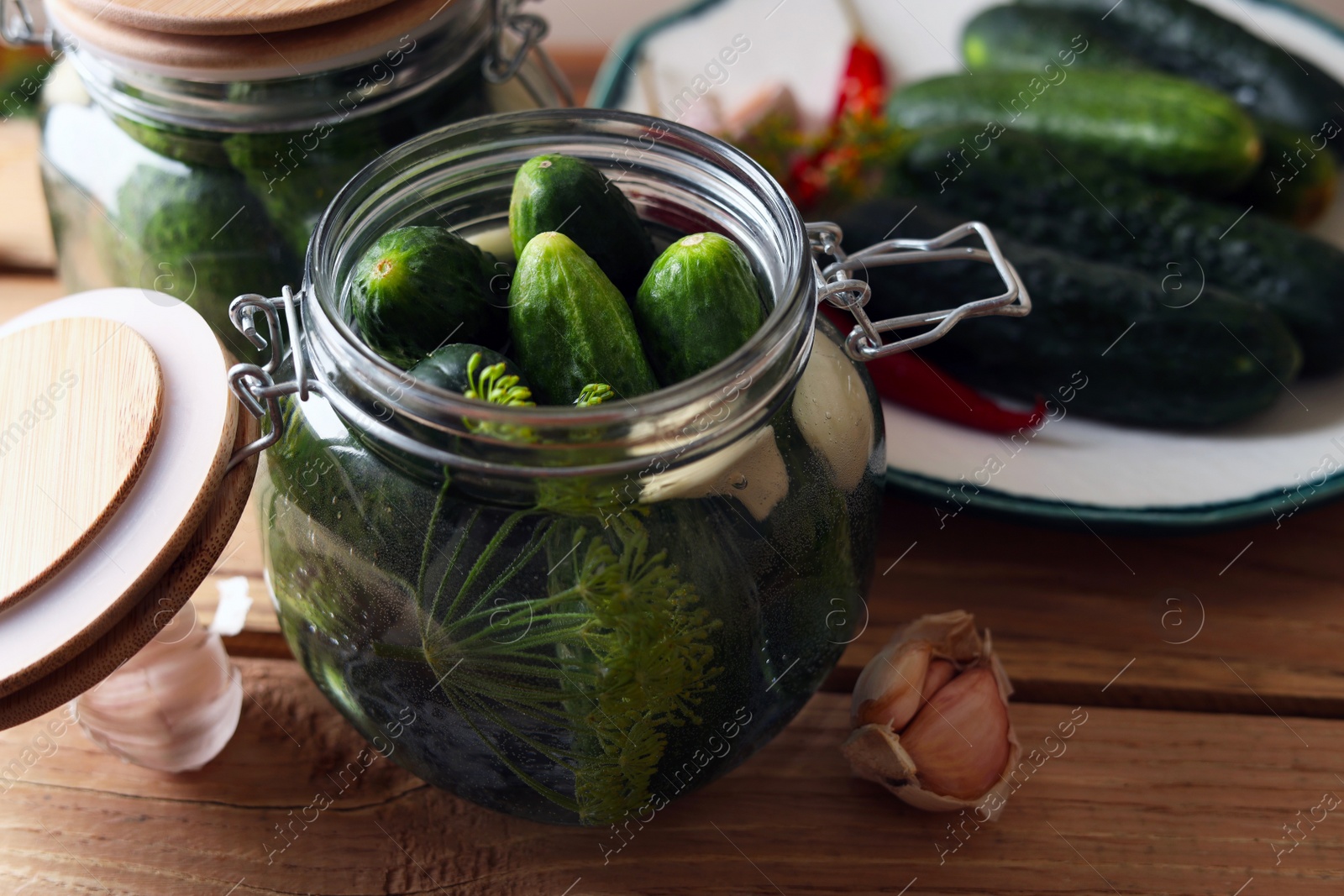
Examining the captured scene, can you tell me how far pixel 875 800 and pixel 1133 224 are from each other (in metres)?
0.62

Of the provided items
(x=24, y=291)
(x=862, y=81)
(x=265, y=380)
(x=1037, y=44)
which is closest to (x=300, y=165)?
(x=265, y=380)

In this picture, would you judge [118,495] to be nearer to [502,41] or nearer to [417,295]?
[417,295]

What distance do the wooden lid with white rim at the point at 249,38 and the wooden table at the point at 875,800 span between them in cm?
36

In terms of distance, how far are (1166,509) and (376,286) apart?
0.55 metres

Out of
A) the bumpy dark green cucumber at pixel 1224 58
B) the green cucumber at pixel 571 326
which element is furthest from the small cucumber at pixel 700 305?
the bumpy dark green cucumber at pixel 1224 58

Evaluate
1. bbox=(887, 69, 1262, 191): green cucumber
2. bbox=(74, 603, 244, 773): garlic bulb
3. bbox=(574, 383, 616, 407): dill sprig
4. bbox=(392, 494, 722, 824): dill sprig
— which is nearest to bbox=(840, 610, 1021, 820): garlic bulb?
bbox=(392, 494, 722, 824): dill sprig

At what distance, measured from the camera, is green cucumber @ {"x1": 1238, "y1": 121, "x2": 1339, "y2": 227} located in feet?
3.59

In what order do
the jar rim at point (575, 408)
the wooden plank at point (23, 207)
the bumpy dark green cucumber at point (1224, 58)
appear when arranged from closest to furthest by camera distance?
1. the jar rim at point (575, 408)
2. the wooden plank at point (23, 207)
3. the bumpy dark green cucumber at point (1224, 58)

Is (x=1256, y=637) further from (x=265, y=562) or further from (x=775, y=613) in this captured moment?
(x=265, y=562)

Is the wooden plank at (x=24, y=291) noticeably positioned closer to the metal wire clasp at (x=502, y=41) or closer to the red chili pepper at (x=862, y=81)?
the metal wire clasp at (x=502, y=41)

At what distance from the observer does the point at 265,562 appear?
24.5 inches

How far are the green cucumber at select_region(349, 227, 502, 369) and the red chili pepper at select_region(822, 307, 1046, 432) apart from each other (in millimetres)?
454

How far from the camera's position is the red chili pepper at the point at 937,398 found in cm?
93

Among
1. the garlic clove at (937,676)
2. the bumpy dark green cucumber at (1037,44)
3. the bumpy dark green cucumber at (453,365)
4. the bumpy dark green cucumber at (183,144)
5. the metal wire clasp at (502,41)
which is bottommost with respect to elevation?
the garlic clove at (937,676)
